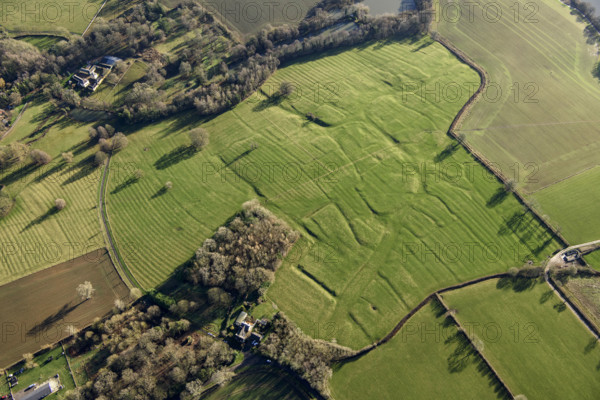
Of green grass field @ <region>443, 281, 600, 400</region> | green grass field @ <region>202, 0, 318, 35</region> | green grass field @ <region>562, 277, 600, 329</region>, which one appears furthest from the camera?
green grass field @ <region>202, 0, 318, 35</region>

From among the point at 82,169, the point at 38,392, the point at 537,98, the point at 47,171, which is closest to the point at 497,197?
the point at 537,98

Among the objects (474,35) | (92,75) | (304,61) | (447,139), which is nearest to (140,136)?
(92,75)

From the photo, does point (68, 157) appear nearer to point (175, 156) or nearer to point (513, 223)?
point (175, 156)

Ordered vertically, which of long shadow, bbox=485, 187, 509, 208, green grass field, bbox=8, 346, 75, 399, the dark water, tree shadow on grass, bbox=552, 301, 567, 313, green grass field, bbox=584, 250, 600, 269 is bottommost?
green grass field, bbox=8, 346, 75, 399

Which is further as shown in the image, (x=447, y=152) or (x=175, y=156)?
(x=175, y=156)

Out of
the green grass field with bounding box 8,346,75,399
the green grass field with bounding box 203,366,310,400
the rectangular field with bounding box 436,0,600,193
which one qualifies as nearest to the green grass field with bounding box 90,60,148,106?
the green grass field with bounding box 8,346,75,399

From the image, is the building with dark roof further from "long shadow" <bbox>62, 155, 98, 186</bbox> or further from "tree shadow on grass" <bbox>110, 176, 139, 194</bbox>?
"long shadow" <bbox>62, 155, 98, 186</bbox>
